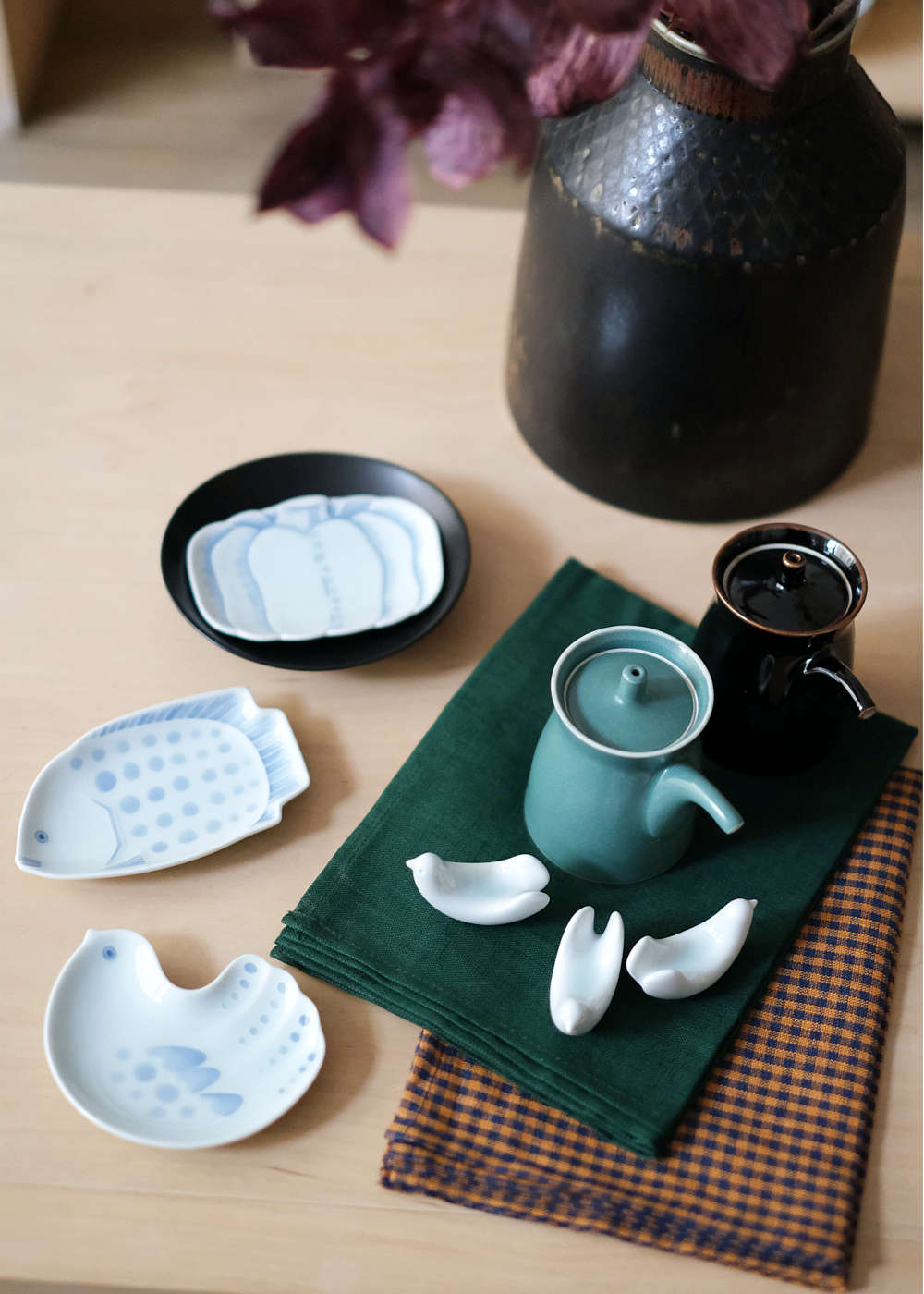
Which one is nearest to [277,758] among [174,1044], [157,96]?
[174,1044]

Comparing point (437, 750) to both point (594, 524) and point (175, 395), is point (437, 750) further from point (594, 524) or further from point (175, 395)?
point (175, 395)

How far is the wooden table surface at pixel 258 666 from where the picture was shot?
1.83 feet

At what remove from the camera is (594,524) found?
0.85m

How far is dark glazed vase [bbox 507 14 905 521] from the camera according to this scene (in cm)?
68

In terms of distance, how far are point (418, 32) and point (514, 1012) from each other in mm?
438

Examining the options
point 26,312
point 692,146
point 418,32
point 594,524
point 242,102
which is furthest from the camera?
point 242,102

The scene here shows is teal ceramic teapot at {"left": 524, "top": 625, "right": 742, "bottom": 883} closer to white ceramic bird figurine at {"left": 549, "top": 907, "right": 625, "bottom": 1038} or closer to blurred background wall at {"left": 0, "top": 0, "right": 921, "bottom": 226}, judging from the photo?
white ceramic bird figurine at {"left": 549, "top": 907, "right": 625, "bottom": 1038}

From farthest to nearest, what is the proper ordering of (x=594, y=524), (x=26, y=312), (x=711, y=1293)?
(x=26, y=312) → (x=594, y=524) → (x=711, y=1293)

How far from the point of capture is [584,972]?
0.61 m

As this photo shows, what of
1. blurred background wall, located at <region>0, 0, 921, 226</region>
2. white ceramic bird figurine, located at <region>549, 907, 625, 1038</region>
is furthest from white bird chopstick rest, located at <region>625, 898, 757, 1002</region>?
blurred background wall, located at <region>0, 0, 921, 226</region>

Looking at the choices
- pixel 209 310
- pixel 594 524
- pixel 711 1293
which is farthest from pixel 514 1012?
pixel 209 310

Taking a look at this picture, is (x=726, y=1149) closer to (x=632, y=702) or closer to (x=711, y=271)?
(x=632, y=702)

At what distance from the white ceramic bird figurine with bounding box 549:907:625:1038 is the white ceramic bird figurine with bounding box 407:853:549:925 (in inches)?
1.0

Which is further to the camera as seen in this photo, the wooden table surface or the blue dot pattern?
the blue dot pattern
